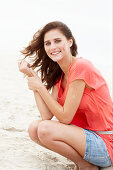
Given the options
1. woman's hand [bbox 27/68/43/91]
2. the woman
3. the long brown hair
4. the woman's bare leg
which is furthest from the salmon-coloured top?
the long brown hair

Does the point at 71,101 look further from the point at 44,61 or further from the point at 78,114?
the point at 44,61

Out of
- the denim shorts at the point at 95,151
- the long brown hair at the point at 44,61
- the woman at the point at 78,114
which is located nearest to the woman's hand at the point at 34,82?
the woman at the point at 78,114

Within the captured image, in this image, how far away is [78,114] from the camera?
2.63m

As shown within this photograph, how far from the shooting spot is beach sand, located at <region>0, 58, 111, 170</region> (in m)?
2.50

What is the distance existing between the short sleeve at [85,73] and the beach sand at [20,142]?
0.91m

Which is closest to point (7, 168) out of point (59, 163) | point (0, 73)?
point (59, 163)

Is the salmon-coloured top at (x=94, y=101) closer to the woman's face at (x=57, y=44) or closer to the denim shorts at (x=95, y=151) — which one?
the denim shorts at (x=95, y=151)

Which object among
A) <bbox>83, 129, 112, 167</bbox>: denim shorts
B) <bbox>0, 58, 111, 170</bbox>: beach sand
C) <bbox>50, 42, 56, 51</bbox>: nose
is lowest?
<bbox>0, 58, 111, 170</bbox>: beach sand

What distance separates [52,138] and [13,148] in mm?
697

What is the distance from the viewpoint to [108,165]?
2443 mm

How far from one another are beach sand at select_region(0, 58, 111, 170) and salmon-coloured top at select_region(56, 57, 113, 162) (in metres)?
0.56

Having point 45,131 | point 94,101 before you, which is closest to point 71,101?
point 94,101

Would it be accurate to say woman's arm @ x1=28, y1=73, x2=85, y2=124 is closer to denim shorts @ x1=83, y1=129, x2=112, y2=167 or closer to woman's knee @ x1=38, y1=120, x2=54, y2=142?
woman's knee @ x1=38, y1=120, x2=54, y2=142

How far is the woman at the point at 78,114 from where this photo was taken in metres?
2.36
